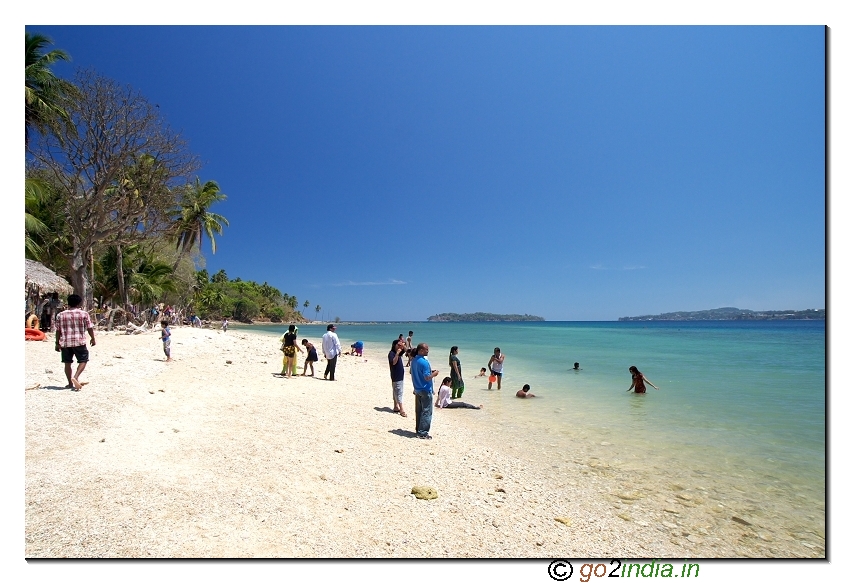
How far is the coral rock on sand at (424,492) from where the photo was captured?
4.37 m

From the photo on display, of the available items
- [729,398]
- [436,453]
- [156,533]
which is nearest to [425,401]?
[436,453]

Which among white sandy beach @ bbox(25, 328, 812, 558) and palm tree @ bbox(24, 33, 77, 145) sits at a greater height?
palm tree @ bbox(24, 33, 77, 145)

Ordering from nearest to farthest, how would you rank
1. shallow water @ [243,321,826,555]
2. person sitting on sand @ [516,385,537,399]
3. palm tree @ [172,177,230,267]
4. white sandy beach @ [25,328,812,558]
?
white sandy beach @ [25,328,812,558]
shallow water @ [243,321,826,555]
person sitting on sand @ [516,385,537,399]
palm tree @ [172,177,230,267]

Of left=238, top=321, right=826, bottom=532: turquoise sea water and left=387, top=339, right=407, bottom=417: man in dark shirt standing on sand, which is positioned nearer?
left=238, top=321, right=826, bottom=532: turquoise sea water

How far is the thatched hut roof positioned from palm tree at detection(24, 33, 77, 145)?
17.1ft

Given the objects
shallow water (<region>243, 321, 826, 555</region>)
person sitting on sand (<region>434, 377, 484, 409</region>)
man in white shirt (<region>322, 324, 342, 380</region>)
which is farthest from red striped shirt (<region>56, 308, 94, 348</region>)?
shallow water (<region>243, 321, 826, 555</region>)

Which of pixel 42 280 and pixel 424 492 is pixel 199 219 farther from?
pixel 424 492

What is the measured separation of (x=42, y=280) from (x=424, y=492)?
19408 millimetres

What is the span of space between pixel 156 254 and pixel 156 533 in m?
37.2

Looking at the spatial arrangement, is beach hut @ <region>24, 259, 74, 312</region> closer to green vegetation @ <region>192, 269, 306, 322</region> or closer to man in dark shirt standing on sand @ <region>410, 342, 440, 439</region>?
man in dark shirt standing on sand @ <region>410, 342, 440, 439</region>

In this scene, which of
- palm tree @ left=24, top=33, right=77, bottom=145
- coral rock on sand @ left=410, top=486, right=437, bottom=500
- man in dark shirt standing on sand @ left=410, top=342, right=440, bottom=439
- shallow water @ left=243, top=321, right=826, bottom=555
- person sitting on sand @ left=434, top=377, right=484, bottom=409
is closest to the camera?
coral rock on sand @ left=410, top=486, right=437, bottom=500

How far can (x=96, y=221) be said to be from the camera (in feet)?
56.1

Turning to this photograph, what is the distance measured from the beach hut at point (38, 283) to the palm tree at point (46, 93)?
5.23m

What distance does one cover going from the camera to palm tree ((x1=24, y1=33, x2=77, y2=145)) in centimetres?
1380
